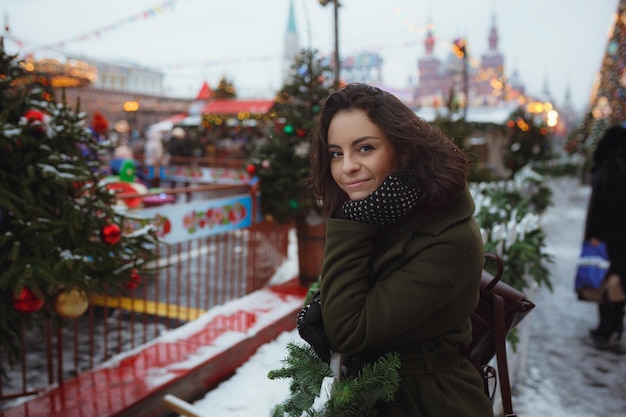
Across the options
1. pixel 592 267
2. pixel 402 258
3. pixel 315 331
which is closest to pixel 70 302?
pixel 315 331

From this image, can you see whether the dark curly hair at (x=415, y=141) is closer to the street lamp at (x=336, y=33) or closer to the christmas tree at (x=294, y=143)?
the christmas tree at (x=294, y=143)

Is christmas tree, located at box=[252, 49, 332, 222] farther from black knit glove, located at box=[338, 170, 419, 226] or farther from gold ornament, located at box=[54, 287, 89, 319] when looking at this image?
black knit glove, located at box=[338, 170, 419, 226]

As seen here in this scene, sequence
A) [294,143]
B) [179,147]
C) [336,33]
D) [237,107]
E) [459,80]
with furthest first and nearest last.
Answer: [459,80] → [237,107] → [179,147] → [336,33] → [294,143]

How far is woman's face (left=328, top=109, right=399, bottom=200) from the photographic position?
1.49 m

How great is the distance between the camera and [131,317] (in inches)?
175

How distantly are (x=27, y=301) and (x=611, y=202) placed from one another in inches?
196

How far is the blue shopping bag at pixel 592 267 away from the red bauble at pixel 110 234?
4.25 meters

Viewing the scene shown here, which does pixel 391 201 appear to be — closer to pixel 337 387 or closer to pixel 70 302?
pixel 337 387

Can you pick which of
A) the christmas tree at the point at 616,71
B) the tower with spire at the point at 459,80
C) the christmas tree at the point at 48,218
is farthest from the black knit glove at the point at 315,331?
the christmas tree at the point at 616,71

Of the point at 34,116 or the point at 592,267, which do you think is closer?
the point at 34,116

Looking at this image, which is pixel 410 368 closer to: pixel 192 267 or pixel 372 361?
pixel 372 361

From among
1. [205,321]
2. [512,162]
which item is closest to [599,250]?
[205,321]

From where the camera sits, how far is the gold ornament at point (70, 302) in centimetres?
297

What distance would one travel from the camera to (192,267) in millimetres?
8203
